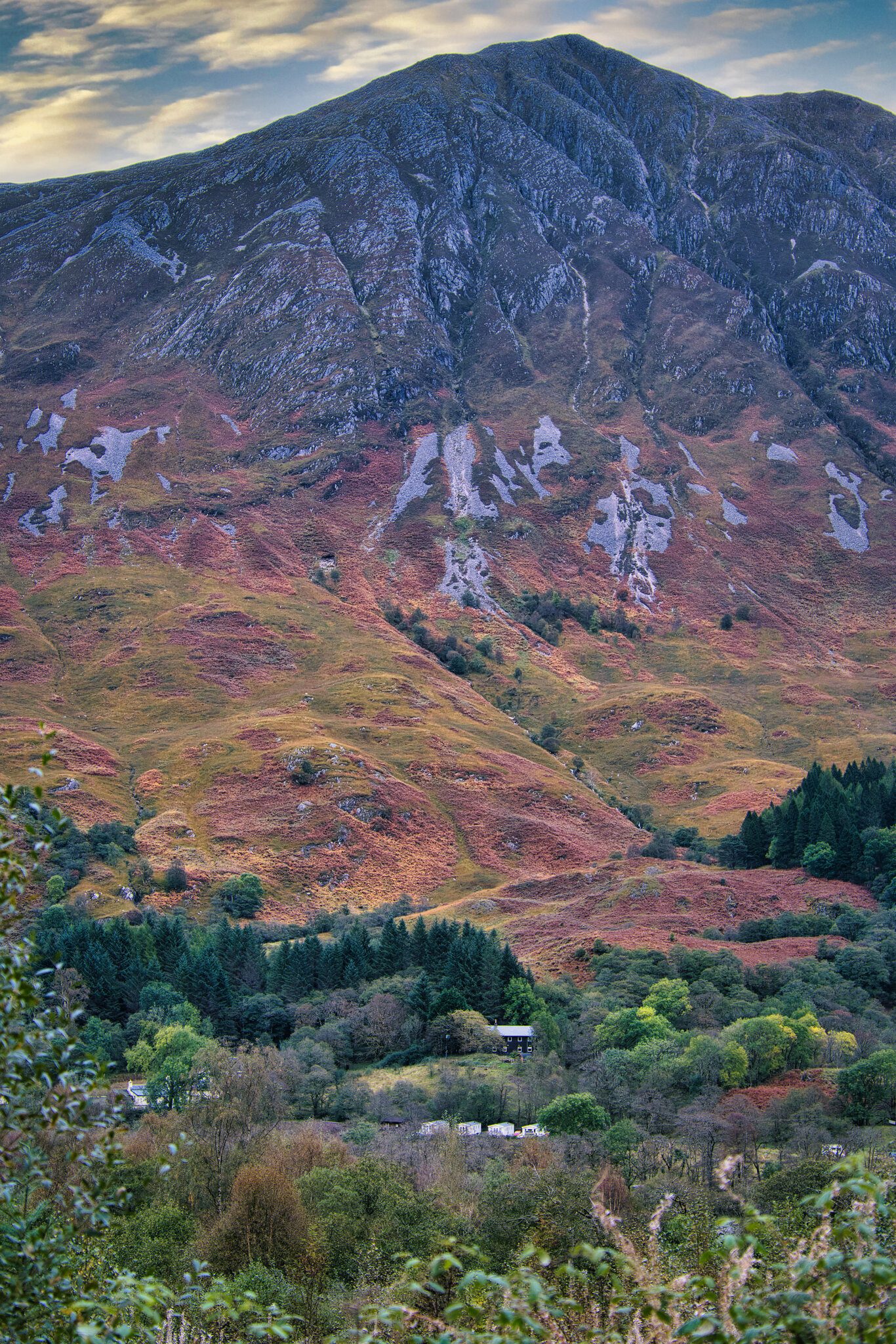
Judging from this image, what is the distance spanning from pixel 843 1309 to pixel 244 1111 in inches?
1847

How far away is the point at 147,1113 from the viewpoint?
5859 centimetres

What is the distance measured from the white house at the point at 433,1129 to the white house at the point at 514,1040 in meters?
15.5

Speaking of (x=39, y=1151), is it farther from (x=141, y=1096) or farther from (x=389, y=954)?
(x=389, y=954)

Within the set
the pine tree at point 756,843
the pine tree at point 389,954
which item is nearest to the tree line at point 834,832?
the pine tree at point 756,843

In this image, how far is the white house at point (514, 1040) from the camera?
78625 millimetres

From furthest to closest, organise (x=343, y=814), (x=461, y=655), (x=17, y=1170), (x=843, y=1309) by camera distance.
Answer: (x=461, y=655), (x=343, y=814), (x=17, y=1170), (x=843, y=1309)

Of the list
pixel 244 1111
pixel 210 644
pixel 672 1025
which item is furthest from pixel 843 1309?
pixel 210 644

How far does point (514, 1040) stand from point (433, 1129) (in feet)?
70.5

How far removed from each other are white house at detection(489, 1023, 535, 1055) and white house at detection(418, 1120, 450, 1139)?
50.9ft

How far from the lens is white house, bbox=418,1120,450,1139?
184ft

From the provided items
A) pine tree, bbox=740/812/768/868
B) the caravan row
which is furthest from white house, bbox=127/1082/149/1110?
pine tree, bbox=740/812/768/868

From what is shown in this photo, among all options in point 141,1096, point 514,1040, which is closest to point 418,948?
point 514,1040

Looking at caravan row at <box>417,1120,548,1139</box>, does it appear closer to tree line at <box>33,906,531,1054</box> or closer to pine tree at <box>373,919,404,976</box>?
tree line at <box>33,906,531,1054</box>

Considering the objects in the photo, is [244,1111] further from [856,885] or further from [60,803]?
[60,803]
